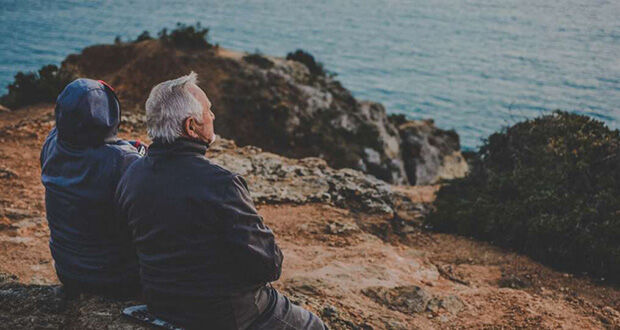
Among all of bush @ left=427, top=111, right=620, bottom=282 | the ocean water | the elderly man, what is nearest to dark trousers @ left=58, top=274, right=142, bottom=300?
the elderly man

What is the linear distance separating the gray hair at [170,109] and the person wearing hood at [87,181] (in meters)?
0.68

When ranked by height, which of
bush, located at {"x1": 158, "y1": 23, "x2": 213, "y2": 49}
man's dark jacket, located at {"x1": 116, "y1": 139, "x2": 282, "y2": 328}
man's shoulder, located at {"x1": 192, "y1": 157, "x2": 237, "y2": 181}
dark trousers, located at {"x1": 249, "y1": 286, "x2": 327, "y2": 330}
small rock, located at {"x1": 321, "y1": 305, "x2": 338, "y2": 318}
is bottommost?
small rock, located at {"x1": 321, "y1": 305, "x2": 338, "y2": 318}

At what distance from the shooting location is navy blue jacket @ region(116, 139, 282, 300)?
2.83 metres

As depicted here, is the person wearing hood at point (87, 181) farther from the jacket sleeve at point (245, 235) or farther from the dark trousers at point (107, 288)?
A: the jacket sleeve at point (245, 235)

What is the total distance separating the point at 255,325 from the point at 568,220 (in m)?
7.22

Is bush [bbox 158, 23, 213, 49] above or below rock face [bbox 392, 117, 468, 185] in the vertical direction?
above

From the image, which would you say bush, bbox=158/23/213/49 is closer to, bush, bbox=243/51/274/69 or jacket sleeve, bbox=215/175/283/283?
bush, bbox=243/51/274/69

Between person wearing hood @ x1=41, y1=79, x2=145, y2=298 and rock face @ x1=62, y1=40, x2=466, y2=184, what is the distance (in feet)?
43.8

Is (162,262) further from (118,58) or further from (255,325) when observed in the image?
(118,58)

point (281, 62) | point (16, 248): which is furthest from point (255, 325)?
point (281, 62)

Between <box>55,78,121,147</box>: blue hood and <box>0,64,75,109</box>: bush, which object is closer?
<box>55,78,121,147</box>: blue hood

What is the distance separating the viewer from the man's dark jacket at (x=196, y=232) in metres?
2.83

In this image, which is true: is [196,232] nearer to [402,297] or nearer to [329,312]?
[329,312]

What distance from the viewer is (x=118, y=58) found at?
2100 cm
